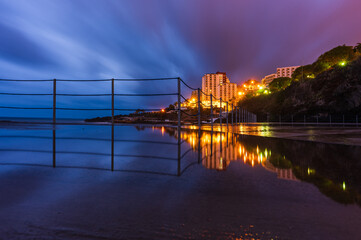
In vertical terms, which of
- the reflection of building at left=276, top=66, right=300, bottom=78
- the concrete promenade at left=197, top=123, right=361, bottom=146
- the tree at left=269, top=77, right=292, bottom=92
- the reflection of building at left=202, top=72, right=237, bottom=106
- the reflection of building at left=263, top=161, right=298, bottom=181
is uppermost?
the reflection of building at left=276, top=66, right=300, bottom=78

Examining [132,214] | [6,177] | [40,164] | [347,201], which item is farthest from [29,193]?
[347,201]

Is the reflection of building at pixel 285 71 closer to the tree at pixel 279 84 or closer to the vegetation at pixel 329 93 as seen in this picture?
the tree at pixel 279 84

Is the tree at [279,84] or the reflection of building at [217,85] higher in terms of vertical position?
the reflection of building at [217,85]

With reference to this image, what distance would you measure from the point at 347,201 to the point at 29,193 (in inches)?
89.8

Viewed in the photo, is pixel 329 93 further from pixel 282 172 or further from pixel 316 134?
pixel 282 172

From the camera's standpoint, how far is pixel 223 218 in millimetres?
1048

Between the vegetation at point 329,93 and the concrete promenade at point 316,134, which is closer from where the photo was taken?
the concrete promenade at point 316,134

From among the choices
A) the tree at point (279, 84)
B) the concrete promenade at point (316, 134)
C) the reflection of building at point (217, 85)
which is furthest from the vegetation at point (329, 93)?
the reflection of building at point (217, 85)

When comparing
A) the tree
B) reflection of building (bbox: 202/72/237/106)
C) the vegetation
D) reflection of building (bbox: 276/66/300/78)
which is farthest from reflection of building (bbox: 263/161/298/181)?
reflection of building (bbox: 276/66/300/78)

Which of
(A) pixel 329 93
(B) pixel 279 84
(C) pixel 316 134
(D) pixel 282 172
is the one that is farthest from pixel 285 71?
(D) pixel 282 172

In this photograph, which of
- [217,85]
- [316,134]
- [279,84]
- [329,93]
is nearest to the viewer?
[316,134]

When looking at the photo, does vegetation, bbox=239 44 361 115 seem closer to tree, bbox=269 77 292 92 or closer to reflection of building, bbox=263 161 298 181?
tree, bbox=269 77 292 92

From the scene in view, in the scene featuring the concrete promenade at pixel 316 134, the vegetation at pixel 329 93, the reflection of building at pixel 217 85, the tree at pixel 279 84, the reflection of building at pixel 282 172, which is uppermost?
the reflection of building at pixel 217 85

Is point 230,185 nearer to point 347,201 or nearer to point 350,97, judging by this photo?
point 347,201
